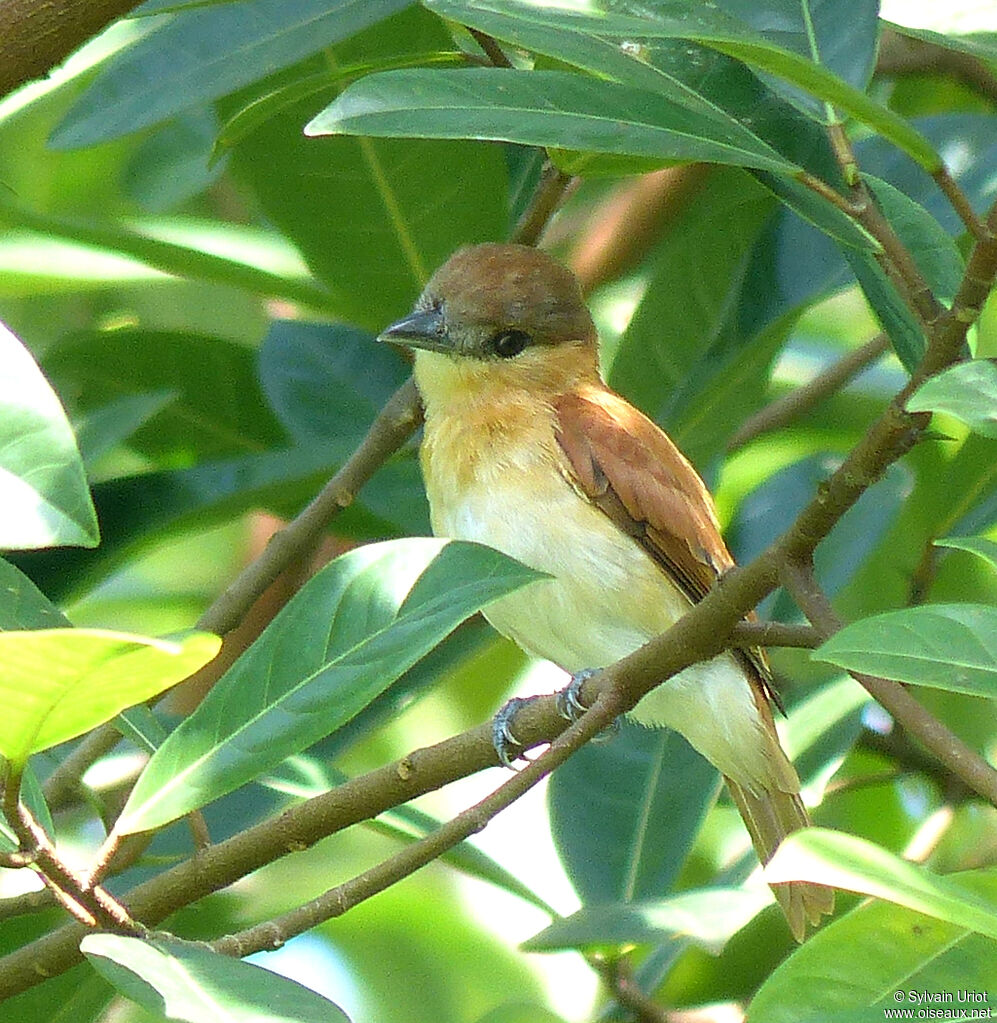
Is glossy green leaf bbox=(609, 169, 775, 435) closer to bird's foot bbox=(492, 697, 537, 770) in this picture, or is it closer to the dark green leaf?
the dark green leaf

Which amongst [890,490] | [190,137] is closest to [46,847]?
[890,490]

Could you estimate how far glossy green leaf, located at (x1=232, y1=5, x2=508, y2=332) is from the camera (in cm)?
309

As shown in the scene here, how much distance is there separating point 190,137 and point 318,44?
1.24m

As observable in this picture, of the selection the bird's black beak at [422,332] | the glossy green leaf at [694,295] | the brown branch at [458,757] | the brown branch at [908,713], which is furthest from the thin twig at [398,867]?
the glossy green leaf at [694,295]

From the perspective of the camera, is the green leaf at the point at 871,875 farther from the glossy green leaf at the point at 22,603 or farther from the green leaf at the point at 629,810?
the green leaf at the point at 629,810

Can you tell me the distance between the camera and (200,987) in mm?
1586

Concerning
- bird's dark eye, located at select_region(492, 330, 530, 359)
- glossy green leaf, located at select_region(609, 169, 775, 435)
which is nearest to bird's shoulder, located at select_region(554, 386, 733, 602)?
glossy green leaf, located at select_region(609, 169, 775, 435)

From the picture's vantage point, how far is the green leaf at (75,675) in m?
1.33

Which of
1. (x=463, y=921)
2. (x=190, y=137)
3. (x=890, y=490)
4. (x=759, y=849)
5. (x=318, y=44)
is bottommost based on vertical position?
(x=463, y=921)

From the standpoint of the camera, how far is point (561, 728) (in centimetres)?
230

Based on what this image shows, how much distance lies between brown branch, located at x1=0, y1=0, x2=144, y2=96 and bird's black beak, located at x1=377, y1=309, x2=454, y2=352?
913 mm

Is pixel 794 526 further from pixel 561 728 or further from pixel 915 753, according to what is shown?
pixel 915 753

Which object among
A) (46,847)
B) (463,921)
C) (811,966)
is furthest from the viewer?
(463,921)

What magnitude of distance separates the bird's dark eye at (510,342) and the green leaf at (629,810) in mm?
837
